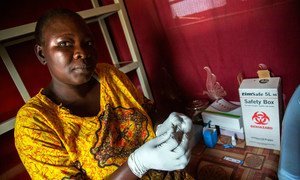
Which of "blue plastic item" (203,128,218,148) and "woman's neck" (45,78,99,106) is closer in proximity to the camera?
"woman's neck" (45,78,99,106)

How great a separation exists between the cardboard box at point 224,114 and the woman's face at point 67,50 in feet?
2.59

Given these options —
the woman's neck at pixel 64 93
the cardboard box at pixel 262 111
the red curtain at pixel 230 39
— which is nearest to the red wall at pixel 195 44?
the red curtain at pixel 230 39

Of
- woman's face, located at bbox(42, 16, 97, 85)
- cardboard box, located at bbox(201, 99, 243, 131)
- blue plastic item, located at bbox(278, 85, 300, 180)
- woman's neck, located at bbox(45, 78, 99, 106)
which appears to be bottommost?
cardboard box, located at bbox(201, 99, 243, 131)

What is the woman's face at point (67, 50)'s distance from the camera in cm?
69

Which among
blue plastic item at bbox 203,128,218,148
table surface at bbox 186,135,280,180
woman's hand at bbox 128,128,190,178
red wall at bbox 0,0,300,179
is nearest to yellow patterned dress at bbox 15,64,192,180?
woman's hand at bbox 128,128,190,178

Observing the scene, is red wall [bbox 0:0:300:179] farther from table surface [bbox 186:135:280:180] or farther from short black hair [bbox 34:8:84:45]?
short black hair [bbox 34:8:84:45]

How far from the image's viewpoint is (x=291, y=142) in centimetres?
67

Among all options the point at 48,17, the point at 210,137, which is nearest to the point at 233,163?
the point at 210,137

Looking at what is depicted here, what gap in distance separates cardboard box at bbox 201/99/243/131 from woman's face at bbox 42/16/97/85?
79 cm

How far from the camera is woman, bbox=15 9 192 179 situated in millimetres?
647

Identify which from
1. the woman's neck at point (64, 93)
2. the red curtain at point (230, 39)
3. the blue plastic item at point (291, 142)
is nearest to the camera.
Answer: the blue plastic item at point (291, 142)

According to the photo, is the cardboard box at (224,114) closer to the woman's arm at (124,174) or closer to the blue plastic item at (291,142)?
the blue plastic item at (291,142)

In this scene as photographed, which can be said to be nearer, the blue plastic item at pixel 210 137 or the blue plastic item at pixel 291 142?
the blue plastic item at pixel 291 142

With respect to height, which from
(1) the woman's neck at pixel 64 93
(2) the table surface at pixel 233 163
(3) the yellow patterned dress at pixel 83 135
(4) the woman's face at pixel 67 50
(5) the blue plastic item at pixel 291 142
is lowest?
(2) the table surface at pixel 233 163
